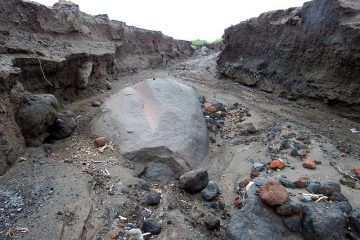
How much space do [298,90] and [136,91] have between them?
2584mm

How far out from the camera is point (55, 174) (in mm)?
2584

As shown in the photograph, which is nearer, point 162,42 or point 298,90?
point 298,90

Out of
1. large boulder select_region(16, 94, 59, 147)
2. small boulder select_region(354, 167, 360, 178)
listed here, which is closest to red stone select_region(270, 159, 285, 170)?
small boulder select_region(354, 167, 360, 178)

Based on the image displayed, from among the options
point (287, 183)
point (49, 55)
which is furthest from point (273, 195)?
point (49, 55)

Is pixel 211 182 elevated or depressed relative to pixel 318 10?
A: depressed

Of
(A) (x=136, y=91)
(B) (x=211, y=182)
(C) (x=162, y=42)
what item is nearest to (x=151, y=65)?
(C) (x=162, y=42)

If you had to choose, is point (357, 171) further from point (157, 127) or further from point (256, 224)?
point (157, 127)

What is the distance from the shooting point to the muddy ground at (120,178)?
2.16 metres

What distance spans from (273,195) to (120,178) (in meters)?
1.25

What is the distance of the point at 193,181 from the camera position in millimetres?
2773

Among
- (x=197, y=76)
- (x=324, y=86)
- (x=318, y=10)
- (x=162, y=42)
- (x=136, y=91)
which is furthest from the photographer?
(x=162, y=42)

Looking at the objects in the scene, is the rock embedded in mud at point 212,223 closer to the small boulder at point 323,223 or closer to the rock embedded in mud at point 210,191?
the rock embedded in mud at point 210,191

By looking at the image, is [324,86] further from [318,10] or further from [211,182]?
[211,182]

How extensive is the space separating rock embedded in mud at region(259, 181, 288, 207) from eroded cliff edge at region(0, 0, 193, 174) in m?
1.94
